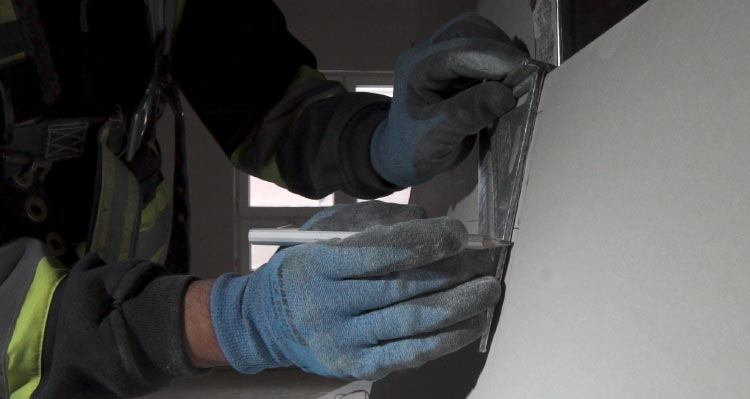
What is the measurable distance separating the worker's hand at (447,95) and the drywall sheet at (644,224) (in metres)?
0.11

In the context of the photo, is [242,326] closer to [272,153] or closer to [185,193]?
[272,153]

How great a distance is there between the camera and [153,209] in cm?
124

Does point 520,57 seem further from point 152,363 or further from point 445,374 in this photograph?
point 152,363

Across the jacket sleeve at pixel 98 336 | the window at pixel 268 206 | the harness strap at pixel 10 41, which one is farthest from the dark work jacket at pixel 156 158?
the window at pixel 268 206

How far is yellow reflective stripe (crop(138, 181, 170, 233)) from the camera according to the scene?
4.03 ft

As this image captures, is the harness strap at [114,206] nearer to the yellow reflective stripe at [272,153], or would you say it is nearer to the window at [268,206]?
the yellow reflective stripe at [272,153]

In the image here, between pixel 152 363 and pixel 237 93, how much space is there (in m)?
0.60

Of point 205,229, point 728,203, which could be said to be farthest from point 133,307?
point 205,229

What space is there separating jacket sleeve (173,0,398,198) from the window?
1.36 meters

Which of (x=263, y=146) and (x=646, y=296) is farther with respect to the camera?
(x=263, y=146)

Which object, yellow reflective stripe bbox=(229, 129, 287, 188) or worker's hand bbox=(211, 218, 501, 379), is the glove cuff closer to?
worker's hand bbox=(211, 218, 501, 379)

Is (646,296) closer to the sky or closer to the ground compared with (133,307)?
closer to the sky

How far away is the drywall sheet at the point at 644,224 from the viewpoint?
1.09 ft

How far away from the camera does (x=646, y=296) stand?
39cm
